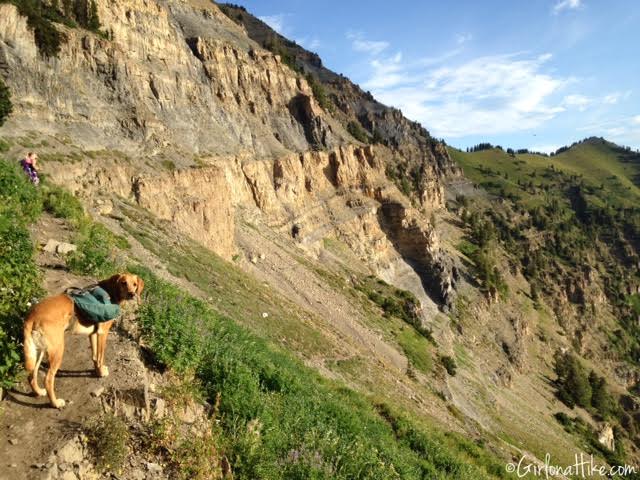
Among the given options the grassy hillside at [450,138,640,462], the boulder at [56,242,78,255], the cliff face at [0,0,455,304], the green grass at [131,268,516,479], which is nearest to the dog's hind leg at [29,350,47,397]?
the green grass at [131,268,516,479]

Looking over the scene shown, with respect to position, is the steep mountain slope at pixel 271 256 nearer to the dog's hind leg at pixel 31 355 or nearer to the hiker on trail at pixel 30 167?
the dog's hind leg at pixel 31 355

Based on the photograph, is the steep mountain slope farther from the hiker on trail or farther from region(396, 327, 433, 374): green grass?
the hiker on trail

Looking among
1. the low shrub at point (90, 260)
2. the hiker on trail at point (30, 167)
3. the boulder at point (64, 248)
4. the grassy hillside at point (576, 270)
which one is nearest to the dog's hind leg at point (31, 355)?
the low shrub at point (90, 260)

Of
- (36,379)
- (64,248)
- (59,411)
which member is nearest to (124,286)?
(36,379)

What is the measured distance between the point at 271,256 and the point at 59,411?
30.4 m

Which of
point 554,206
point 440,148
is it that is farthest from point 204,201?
point 554,206

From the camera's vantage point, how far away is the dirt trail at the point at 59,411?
4.39m

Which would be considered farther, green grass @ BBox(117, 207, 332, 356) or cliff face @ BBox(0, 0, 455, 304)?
cliff face @ BBox(0, 0, 455, 304)

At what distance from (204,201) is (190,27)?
28.6 meters

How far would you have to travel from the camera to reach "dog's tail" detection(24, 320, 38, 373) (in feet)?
15.8

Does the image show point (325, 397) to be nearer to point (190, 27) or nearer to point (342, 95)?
point (190, 27)

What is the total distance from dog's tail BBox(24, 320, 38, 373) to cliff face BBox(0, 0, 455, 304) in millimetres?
18369

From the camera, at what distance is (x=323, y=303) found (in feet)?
109

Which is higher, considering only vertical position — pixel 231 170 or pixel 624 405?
pixel 231 170
